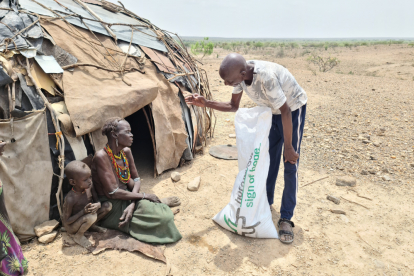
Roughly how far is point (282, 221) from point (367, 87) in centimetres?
835

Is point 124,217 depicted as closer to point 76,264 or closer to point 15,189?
point 76,264

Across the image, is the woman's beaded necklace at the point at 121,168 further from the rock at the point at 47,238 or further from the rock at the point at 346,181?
the rock at the point at 346,181

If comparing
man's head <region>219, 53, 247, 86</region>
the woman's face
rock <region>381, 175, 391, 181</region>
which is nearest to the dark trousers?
man's head <region>219, 53, 247, 86</region>

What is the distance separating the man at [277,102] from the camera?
2.37m

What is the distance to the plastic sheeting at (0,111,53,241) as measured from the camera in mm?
2607

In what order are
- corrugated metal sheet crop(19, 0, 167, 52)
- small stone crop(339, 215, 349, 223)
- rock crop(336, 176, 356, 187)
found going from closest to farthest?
1. small stone crop(339, 215, 349, 223)
2. corrugated metal sheet crop(19, 0, 167, 52)
3. rock crop(336, 176, 356, 187)

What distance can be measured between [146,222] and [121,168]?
0.58m

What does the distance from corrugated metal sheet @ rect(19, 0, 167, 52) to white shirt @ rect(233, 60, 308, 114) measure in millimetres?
2350

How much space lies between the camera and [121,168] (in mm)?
2914

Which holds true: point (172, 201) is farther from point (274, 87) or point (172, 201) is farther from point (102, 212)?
point (274, 87)

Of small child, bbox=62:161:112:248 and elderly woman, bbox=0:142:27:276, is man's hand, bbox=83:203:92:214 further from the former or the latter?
elderly woman, bbox=0:142:27:276

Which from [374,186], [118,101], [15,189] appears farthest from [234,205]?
[374,186]

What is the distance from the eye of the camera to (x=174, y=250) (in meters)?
2.73

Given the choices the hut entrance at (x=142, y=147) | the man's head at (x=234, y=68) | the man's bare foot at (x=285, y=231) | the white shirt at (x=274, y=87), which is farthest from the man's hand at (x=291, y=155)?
the hut entrance at (x=142, y=147)
